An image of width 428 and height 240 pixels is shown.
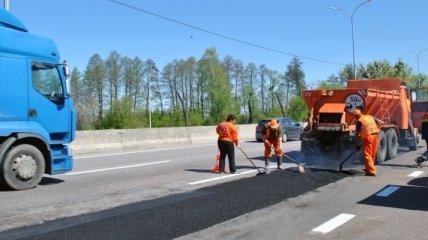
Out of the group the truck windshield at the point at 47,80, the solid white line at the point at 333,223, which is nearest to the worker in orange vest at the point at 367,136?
the solid white line at the point at 333,223

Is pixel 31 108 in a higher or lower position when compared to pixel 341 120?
higher

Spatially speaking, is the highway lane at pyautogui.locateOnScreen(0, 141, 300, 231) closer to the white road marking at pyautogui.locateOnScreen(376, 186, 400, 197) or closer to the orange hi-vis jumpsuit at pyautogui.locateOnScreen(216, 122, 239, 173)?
the orange hi-vis jumpsuit at pyautogui.locateOnScreen(216, 122, 239, 173)

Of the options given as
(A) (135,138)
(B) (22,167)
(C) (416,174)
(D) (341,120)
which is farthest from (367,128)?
(A) (135,138)

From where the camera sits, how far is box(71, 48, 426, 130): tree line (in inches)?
2943

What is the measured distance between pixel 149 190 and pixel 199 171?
3.35 m

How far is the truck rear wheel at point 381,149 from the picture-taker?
47.2 ft

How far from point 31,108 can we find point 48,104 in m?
0.41

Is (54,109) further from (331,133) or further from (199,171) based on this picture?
(331,133)

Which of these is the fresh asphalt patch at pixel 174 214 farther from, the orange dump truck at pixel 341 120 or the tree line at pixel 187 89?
the tree line at pixel 187 89

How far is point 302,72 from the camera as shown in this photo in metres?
88.8

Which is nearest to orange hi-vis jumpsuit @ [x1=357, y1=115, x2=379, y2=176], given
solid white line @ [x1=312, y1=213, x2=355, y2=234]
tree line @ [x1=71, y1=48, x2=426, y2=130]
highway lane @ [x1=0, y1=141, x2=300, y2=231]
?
highway lane @ [x1=0, y1=141, x2=300, y2=231]

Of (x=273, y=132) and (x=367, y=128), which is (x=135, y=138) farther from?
(x=367, y=128)

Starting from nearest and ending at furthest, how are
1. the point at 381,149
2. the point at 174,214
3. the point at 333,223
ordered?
the point at 333,223
the point at 174,214
the point at 381,149

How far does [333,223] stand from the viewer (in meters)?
6.69
